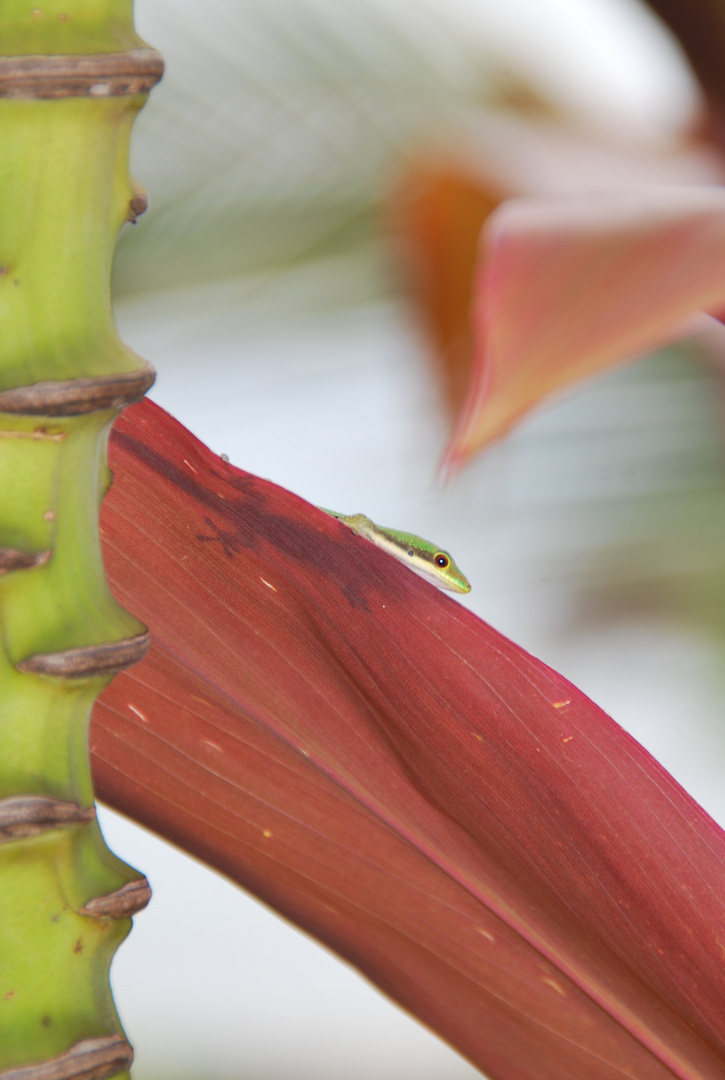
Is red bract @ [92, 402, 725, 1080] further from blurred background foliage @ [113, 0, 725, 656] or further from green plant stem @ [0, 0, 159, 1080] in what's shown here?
blurred background foliage @ [113, 0, 725, 656]

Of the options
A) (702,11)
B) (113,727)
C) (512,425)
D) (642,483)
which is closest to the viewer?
(512,425)

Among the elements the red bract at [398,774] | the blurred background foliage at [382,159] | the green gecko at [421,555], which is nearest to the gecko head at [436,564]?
the green gecko at [421,555]

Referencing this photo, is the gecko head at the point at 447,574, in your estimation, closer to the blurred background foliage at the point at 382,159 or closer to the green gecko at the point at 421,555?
the green gecko at the point at 421,555

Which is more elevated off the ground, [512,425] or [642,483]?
[512,425]

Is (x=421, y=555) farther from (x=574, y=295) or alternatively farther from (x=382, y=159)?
(x=574, y=295)

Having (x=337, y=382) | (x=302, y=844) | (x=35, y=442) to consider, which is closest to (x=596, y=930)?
(x=302, y=844)

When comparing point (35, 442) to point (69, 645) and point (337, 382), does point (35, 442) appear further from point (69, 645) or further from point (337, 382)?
point (337, 382)
